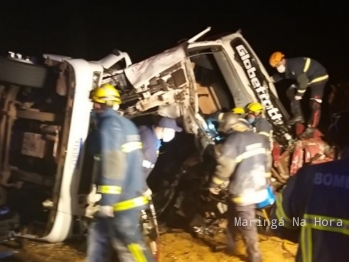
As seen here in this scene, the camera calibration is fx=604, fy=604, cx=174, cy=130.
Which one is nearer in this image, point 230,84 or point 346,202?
point 346,202

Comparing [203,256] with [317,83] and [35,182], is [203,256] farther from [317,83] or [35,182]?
[317,83]

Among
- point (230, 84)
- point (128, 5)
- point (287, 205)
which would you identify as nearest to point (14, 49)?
point (128, 5)

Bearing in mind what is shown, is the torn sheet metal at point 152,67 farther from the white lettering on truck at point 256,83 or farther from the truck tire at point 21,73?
the white lettering on truck at point 256,83

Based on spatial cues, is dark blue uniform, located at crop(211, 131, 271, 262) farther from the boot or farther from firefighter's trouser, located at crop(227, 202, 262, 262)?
the boot

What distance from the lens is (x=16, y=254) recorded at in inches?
234

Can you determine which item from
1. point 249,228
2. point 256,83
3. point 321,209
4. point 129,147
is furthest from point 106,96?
point 256,83

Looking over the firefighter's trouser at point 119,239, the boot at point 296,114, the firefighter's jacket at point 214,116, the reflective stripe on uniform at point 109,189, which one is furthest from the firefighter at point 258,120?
the reflective stripe on uniform at point 109,189

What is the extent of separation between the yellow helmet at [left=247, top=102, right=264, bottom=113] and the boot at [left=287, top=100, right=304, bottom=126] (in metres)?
0.69

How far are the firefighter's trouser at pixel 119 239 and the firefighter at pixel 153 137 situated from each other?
1.19 m

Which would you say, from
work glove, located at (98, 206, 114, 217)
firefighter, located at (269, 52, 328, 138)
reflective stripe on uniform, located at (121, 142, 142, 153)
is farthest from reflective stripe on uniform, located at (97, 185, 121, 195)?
firefighter, located at (269, 52, 328, 138)

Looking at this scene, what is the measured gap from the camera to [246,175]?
5.80 m

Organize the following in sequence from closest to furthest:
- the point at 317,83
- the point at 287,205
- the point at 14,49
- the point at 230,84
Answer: the point at 287,205 → the point at 230,84 → the point at 317,83 → the point at 14,49

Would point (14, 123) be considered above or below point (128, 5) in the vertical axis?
below

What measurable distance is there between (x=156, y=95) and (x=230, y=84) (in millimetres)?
1542
